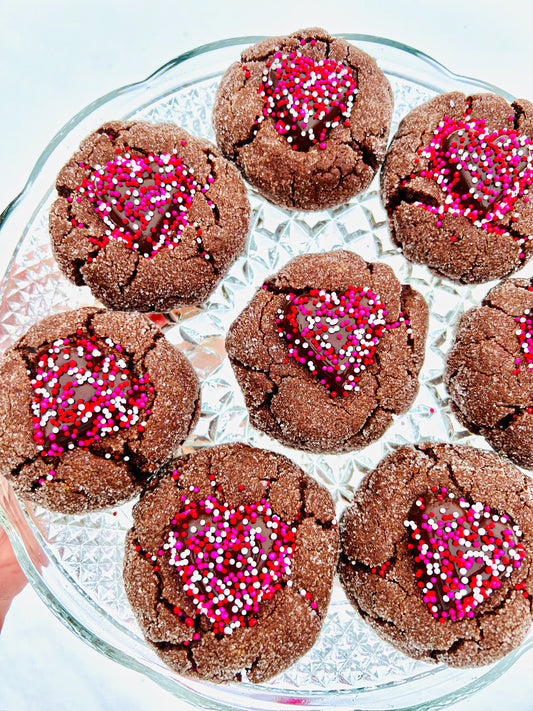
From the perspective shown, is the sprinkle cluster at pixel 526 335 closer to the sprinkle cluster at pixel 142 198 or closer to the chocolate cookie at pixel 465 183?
the chocolate cookie at pixel 465 183

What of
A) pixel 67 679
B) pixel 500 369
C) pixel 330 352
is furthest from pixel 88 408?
pixel 67 679

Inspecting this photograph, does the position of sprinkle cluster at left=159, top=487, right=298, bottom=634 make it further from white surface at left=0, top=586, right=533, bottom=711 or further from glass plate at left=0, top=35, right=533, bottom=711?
white surface at left=0, top=586, right=533, bottom=711

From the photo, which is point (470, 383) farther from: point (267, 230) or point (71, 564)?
point (71, 564)

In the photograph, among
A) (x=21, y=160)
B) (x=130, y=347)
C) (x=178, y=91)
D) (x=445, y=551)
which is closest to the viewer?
(x=445, y=551)

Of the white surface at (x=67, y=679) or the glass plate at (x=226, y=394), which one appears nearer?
the glass plate at (x=226, y=394)

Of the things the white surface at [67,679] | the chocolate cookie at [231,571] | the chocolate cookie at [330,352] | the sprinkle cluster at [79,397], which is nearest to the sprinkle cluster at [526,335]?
the chocolate cookie at [330,352]

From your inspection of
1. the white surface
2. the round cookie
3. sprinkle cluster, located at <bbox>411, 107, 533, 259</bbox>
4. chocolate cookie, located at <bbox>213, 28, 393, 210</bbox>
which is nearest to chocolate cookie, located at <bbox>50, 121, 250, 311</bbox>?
chocolate cookie, located at <bbox>213, 28, 393, 210</bbox>

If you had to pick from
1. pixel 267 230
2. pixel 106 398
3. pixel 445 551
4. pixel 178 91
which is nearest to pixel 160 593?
pixel 106 398
